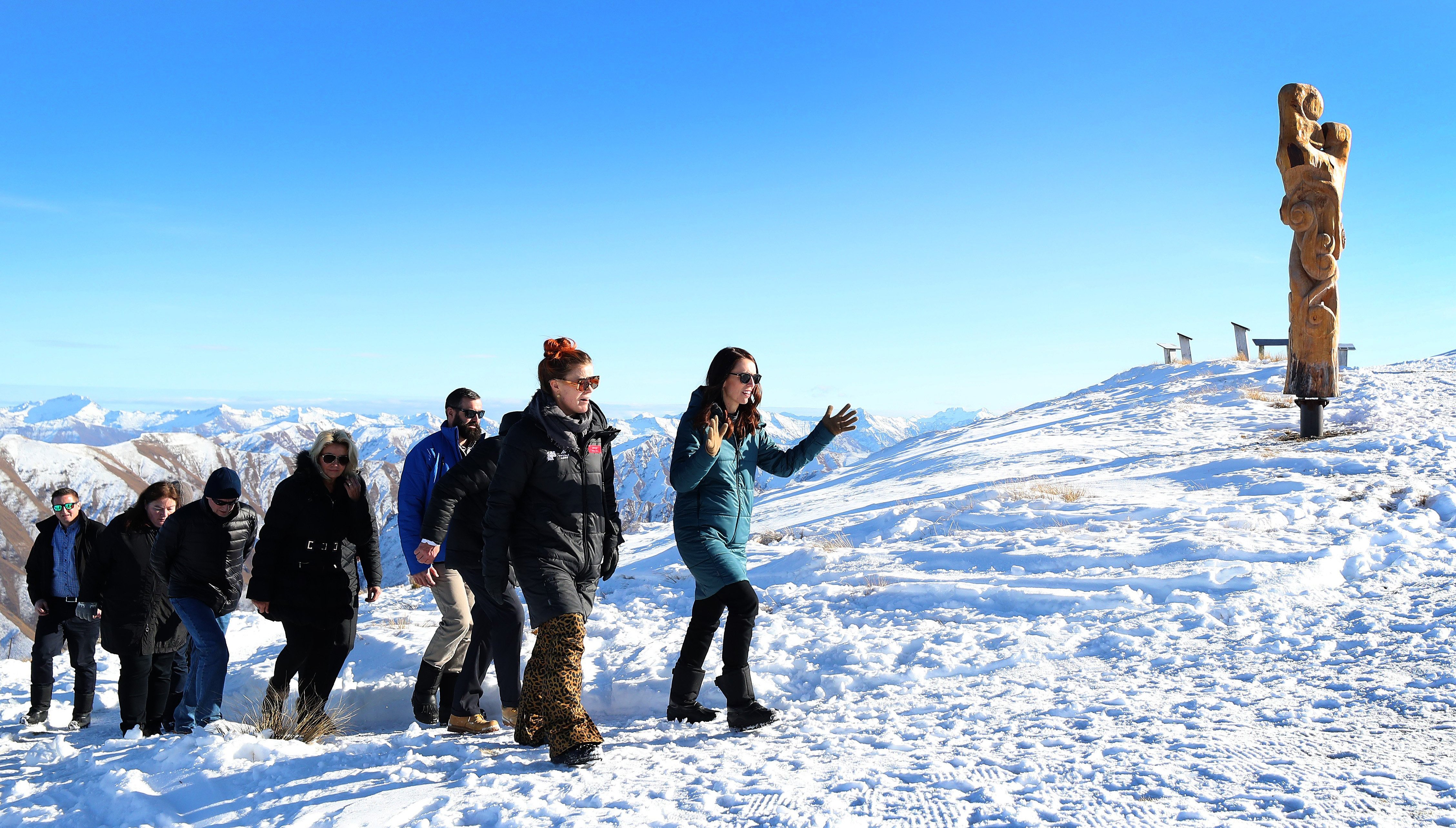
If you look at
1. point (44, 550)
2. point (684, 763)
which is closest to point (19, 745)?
point (44, 550)

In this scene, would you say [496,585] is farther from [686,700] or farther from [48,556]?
[48,556]

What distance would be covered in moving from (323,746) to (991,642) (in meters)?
4.26

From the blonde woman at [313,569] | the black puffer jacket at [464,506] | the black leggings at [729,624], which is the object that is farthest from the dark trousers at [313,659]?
the black leggings at [729,624]

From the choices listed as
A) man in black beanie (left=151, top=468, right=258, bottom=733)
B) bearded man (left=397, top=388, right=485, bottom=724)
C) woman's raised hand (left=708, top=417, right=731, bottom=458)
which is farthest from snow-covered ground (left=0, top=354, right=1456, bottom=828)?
woman's raised hand (left=708, top=417, right=731, bottom=458)

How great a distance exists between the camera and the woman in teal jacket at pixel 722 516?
435 centimetres

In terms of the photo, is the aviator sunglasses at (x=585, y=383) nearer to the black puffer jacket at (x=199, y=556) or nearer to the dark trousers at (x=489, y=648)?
the dark trousers at (x=489, y=648)

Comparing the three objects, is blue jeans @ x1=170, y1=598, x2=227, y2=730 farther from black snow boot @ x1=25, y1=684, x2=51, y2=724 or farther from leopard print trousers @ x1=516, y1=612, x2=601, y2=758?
black snow boot @ x1=25, y1=684, x2=51, y2=724

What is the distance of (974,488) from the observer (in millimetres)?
10977

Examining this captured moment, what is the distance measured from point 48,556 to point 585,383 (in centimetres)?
658

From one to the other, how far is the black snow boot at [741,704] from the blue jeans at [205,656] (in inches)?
130

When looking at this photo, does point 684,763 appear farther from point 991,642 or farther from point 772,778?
point 991,642

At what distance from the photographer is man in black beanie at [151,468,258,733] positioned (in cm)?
520

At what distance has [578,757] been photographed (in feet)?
12.3

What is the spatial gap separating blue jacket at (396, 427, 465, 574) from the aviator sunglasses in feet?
4.68
